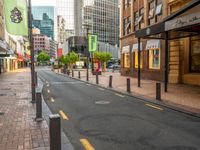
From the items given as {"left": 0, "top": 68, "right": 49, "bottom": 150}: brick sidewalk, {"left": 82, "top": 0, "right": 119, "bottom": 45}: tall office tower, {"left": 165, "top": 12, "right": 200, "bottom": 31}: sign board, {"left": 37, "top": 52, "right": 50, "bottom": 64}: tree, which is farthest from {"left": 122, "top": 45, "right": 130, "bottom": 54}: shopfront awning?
{"left": 37, "top": 52, "right": 50, "bottom": 64}: tree

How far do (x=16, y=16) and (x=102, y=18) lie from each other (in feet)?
434

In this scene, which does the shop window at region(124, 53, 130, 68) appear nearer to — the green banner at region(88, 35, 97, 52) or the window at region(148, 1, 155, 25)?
the green banner at region(88, 35, 97, 52)

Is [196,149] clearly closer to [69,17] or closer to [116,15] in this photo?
[116,15]

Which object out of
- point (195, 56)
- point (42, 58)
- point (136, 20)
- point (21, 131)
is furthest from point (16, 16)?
point (42, 58)

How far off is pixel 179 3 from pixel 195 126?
53.2ft

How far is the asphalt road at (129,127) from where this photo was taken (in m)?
6.82

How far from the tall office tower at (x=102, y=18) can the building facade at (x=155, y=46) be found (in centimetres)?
8847

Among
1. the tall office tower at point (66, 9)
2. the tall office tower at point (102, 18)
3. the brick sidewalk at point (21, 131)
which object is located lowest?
the brick sidewalk at point (21, 131)

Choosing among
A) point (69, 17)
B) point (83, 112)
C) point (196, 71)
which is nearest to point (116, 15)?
point (69, 17)

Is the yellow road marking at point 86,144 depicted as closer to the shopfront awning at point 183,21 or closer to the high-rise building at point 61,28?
the shopfront awning at point 183,21

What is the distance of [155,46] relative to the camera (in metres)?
25.9

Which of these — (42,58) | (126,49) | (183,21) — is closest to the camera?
(183,21)

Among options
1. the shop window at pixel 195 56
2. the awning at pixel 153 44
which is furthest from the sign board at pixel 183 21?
the awning at pixel 153 44

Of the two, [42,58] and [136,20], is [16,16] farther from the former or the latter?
[42,58]
